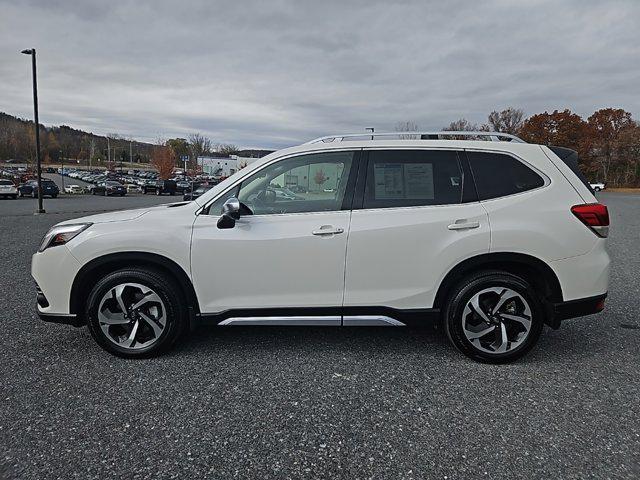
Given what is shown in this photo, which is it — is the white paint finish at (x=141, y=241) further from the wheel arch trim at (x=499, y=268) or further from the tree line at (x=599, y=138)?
the tree line at (x=599, y=138)

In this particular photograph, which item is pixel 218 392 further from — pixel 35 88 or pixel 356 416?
pixel 35 88

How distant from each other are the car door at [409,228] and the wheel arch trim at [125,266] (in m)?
1.28

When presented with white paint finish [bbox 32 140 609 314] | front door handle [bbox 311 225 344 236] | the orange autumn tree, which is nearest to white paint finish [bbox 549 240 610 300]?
white paint finish [bbox 32 140 609 314]

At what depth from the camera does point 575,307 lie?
10.3 ft

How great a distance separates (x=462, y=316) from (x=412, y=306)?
406mm

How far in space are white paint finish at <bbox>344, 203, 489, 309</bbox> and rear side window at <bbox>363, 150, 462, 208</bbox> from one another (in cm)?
8

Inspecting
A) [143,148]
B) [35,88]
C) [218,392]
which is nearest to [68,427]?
[218,392]

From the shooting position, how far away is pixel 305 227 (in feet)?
10.1

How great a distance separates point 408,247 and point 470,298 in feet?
2.16

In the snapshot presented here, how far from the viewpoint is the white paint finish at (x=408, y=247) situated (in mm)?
3070

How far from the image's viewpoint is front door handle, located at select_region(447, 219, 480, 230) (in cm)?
308

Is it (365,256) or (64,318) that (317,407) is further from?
(64,318)

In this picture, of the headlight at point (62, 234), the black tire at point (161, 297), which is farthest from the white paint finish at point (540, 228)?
the headlight at point (62, 234)

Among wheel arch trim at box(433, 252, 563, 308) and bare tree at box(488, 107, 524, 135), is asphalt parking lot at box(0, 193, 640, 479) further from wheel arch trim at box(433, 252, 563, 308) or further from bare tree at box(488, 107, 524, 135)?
bare tree at box(488, 107, 524, 135)
